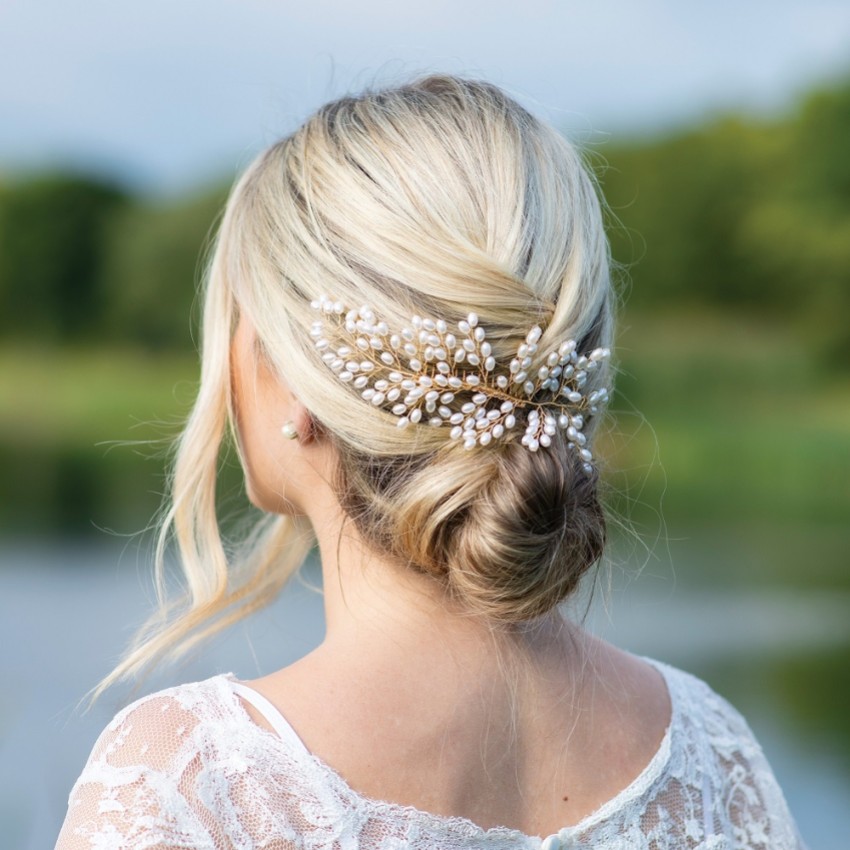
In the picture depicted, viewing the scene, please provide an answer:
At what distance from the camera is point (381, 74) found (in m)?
1.60

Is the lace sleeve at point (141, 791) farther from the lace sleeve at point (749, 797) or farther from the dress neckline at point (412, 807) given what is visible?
the lace sleeve at point (749, 797)

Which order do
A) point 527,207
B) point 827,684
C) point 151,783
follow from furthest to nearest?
point 827,684 < point 527,207 < point 151,783

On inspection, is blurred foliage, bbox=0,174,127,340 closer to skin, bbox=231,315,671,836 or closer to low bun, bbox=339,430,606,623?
skin, bbox=231,315,671,836

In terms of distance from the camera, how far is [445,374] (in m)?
1.22

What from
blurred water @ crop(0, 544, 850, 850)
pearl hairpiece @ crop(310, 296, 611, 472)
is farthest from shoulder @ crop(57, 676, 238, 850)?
blurred water @ crop(0, 544, 850, 850)

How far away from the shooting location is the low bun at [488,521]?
3.89ft

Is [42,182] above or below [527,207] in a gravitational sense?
below

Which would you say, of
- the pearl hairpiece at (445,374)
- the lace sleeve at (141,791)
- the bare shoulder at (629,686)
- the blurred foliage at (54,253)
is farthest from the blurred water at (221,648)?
the blurred foliage at (54,253)

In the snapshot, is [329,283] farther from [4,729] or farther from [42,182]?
[42,182]

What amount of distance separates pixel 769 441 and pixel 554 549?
14.0 metres

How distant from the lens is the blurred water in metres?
4.61

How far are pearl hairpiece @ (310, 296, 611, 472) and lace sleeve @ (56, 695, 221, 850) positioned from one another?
1.39 ft

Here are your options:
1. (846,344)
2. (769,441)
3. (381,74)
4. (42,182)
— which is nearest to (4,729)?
(381,74)

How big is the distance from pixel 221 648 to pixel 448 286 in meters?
4.99
